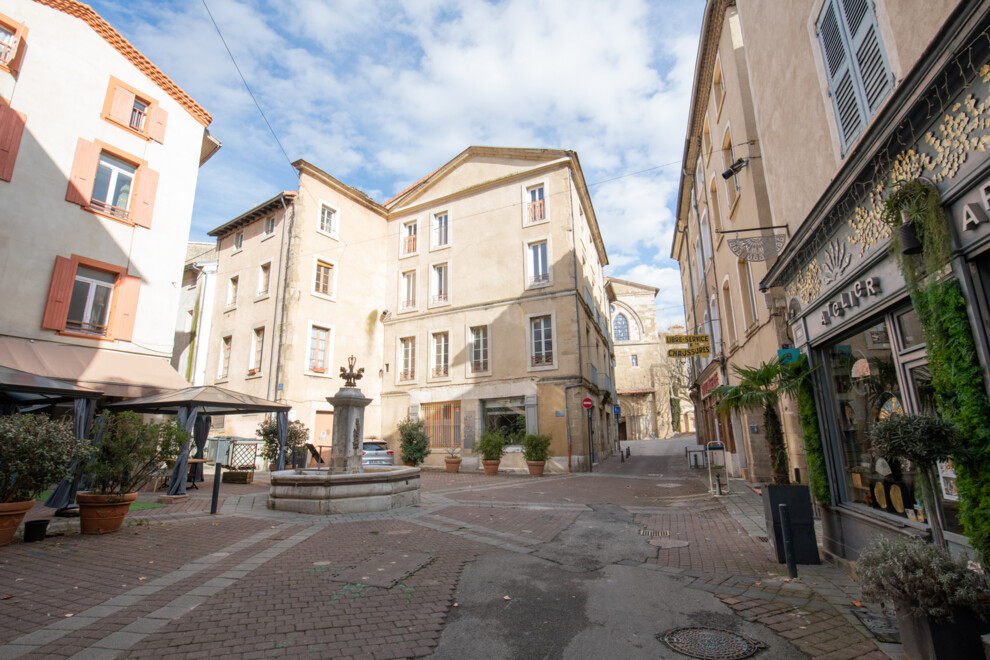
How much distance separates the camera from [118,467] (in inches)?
273

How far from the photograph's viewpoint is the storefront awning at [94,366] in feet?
35.6

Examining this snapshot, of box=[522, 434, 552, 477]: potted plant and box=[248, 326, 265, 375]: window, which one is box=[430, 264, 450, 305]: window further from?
box=[522, 434, 552, 477]: potted plant

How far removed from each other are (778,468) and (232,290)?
23.8 metres

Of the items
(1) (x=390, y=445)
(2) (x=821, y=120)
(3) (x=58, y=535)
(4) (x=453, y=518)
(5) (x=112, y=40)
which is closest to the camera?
(2) (x=821, y=120)

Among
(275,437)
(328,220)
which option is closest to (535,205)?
(328,220)

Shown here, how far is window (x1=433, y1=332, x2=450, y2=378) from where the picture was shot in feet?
71.2

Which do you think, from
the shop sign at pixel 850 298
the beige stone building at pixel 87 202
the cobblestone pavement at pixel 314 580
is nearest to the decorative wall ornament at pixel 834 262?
the shop sign at pixel 850 298

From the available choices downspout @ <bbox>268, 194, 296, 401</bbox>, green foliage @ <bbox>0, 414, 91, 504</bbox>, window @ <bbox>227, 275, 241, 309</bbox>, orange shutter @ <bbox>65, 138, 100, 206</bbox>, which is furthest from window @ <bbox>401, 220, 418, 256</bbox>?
green foliage @ <bbox>0, 414, 91, 504</bbox>

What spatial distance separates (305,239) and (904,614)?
2144cm

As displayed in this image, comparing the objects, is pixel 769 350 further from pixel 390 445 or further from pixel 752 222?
pixel 390 445

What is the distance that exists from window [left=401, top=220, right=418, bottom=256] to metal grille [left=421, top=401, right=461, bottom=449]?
801 centimetres

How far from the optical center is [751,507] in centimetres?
891

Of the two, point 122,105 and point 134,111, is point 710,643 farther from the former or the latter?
point 134,111

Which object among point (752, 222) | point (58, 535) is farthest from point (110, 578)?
point (752, 222)
